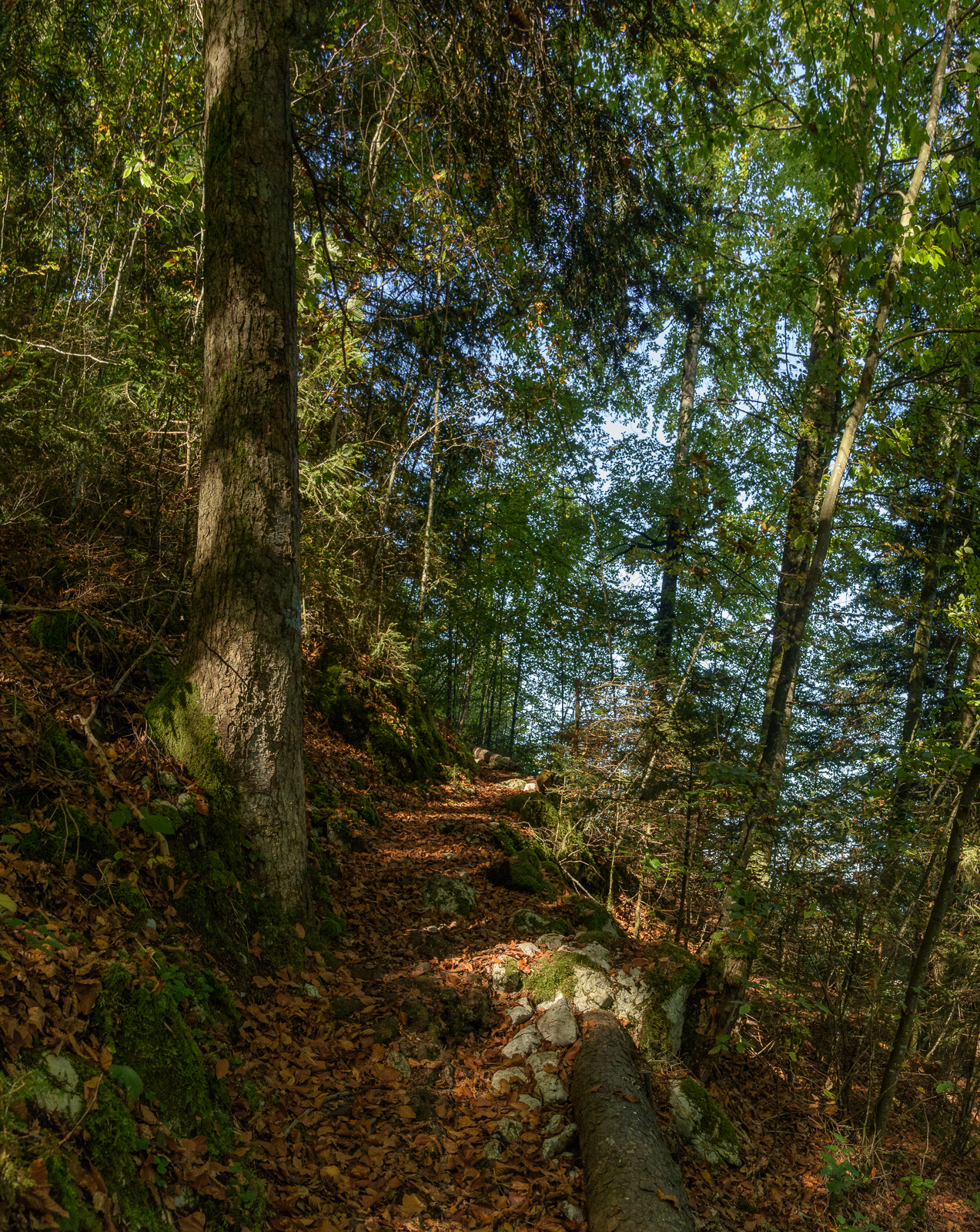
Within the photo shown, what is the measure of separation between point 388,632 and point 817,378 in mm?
5885

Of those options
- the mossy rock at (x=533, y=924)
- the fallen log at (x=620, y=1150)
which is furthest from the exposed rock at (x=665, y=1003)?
the mossy rock at (x=533, y=924)

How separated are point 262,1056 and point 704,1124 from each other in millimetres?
2901

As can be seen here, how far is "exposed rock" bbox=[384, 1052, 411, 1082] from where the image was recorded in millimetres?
3852

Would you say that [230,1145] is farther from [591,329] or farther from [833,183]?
[833,183]

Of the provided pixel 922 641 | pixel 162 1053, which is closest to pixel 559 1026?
pixel 162 1053

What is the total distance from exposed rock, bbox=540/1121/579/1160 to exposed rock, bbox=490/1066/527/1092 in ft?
1.41

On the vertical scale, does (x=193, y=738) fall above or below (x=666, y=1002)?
above

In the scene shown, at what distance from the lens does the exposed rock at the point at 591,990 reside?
15.3 feet

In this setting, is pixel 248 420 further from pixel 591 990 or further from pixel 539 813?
pixel 539 813

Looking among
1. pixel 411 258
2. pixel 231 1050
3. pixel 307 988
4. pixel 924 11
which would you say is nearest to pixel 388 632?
pixel 411 258

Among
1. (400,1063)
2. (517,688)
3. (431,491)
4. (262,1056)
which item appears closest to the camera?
(262,1056)

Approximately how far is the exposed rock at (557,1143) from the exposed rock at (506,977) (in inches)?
45.0

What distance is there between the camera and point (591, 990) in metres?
4.73

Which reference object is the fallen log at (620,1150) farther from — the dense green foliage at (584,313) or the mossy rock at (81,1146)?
the mossy rock at (81,1146)
